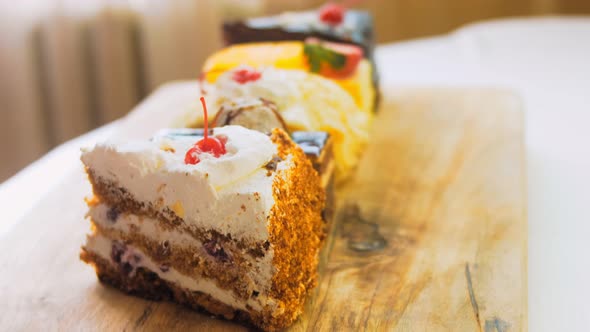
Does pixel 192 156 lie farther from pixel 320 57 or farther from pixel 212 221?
pixel 320 57

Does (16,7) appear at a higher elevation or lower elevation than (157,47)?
higher

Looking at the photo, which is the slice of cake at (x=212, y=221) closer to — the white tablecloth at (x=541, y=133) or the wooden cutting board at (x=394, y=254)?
the wooden cutting board at (x=394, y=254)

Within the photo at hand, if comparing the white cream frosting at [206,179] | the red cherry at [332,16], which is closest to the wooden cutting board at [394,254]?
the white cream frosting at [206,179]

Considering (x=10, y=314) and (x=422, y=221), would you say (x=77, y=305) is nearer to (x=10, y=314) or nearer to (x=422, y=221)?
(x=10, y=314)

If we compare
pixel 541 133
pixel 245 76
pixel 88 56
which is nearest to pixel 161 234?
pixel 245 76

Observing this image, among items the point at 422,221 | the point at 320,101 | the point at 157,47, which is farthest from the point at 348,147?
→ the point at 157,47

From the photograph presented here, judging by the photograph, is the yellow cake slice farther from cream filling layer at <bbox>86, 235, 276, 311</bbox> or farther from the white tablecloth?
cream filling layer at <bbox>86, 235, 276, 311</bbox>

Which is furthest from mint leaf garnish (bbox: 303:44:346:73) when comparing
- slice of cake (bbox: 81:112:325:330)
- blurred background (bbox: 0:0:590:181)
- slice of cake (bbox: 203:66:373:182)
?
blurred background (bbox: 0:0:590:181)
